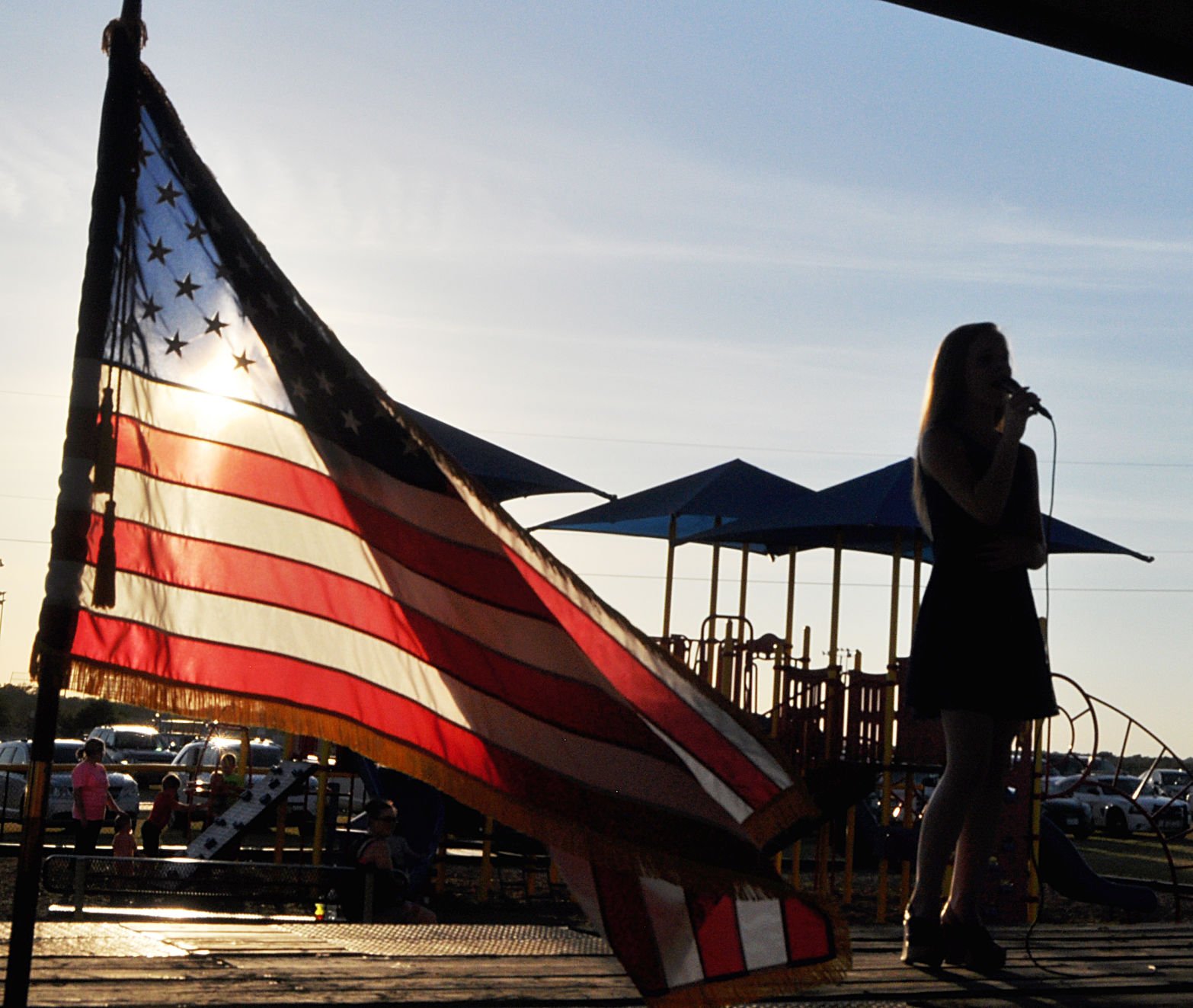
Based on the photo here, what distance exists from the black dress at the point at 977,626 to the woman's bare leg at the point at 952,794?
5cm

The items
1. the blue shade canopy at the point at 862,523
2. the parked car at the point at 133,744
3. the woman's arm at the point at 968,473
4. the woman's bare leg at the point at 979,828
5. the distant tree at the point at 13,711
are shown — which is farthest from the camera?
the distant tree at the point at 13,711

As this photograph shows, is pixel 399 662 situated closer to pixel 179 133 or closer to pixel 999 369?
pixel 179 133

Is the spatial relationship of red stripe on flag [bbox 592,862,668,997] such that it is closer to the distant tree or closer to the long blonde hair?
the long blonde hair

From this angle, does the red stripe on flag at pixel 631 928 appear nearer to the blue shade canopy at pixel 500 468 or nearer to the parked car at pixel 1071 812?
the blue shade canopy at pixel 500 468

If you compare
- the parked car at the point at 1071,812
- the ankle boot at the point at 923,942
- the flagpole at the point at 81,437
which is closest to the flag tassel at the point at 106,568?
the flagpole at the point at 81,437

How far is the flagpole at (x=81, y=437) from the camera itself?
2670 millimetres

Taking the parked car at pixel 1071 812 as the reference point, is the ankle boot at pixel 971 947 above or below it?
above

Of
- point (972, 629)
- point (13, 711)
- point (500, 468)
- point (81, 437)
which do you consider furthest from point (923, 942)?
point (13, 711)

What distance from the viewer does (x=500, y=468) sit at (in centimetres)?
1641

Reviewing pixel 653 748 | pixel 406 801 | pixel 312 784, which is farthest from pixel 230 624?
pixel 312 784

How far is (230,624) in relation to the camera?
314 cm

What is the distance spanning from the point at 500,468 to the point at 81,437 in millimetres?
13587

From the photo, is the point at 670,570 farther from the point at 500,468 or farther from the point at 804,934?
the point at 804,934

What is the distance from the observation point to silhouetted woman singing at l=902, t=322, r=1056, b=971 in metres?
4.33
